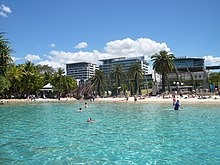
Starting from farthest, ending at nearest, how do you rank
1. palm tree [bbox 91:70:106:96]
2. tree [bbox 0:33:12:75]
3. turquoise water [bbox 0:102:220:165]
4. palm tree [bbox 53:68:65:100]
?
palm tree [bbox 91:70:106:96] → palm tree [bbox 53:68:65:100] → tree [bbox 0:33:12:75] → turquoise water [bbox 0:102:220:165]

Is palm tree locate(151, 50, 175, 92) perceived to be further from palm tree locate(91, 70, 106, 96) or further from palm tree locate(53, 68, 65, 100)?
palm tree locate(53, 68, 65, 100)

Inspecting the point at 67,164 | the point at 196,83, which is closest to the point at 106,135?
the point at 67,164

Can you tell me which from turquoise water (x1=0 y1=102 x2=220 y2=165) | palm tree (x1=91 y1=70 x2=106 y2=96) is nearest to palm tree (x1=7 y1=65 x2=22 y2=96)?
palm tree (x1=91 y1=70 x2=106 y2=96)

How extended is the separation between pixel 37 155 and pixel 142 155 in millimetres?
5289

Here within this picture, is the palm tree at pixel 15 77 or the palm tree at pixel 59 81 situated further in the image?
the palm tree at pixel 59 81

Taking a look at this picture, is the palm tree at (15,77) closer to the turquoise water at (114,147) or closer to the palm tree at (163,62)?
the palm tree at (163,62)

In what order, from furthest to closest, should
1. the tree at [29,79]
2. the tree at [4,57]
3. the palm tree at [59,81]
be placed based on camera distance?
the palm tree at [59,81], the tree at [29,79], the tree at [4,57]

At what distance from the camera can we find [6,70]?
208ft

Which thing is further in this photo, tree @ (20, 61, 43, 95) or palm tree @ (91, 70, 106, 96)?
palm tree @ (91, 70, 106, 96)

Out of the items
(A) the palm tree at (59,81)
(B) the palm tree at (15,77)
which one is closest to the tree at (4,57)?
(B) the palm tree at (15,77)

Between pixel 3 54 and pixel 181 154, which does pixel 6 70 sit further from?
pixel 181 154

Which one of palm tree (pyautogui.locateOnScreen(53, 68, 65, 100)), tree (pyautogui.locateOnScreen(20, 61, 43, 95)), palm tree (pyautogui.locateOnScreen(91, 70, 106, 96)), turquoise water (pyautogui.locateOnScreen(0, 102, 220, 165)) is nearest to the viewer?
turquoise water (pyautogui.locateOnScreen(0, 102, 220, 165))

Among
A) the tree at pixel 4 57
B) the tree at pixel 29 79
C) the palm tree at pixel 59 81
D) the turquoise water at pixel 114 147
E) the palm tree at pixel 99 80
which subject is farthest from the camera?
the palm tree at pixel 99 80

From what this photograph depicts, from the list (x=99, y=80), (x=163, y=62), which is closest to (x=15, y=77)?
(x=99, y=80)
